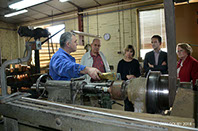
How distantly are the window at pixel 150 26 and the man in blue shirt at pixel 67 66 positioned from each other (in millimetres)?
4148

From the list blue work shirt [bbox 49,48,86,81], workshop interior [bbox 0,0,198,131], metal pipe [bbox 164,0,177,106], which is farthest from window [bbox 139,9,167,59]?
metal pipe [bbox 164,0,177,106]

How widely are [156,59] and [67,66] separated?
5.57 feet

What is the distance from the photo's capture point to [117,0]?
19.5 feet

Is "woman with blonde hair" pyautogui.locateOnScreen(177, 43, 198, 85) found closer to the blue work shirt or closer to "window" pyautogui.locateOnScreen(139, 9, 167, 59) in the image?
the blue work shirt

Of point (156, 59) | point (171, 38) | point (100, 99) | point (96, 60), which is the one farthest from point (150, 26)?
point (171, 38)

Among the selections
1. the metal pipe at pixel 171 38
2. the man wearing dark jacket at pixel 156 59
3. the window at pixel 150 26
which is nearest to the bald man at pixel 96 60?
the man wearing dark jacket at pixel 156 59

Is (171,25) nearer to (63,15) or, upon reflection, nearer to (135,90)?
(135,90)

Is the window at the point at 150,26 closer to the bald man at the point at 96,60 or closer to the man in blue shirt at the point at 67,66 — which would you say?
the bald man at the point at 96,60

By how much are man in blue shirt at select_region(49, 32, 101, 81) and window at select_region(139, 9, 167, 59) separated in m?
4.15

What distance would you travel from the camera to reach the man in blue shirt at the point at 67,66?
142 centimetres

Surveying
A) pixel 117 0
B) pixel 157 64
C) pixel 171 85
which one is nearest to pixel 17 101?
pixel 171 85

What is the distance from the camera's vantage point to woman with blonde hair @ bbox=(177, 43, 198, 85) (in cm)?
218

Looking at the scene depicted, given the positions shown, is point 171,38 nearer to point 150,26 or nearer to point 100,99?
point 100,99

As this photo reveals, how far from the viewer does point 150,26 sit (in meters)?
5.46
